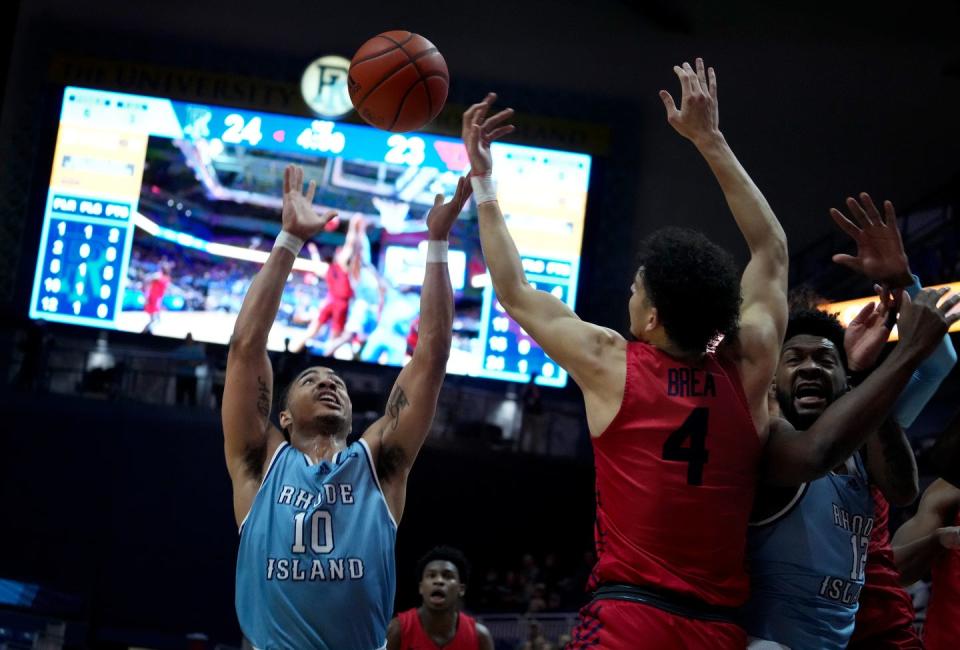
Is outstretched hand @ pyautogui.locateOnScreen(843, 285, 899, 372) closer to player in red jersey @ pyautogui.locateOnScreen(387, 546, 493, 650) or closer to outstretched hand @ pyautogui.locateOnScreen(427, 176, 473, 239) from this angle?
outstretched hand @ pyautogui.locateOnScreen(427, 176, 473, 239)

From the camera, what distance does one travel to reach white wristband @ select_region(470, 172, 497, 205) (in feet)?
10.6

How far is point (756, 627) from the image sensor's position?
311 centimetres

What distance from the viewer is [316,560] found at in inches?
149

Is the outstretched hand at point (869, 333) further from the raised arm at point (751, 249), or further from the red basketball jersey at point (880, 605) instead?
the raised arm at point (751, 249)

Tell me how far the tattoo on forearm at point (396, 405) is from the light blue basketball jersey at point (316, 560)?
A: 234 mm

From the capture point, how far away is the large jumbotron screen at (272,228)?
1426 cm

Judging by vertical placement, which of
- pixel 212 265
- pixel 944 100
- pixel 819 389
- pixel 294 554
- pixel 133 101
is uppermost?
pixel 944 100

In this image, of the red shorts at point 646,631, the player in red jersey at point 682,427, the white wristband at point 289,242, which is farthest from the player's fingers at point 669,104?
the white wristband at point 289,242

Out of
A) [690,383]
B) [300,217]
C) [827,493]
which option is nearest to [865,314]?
[827,493]

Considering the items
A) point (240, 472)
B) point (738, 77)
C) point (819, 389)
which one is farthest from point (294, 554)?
point (738, 77)

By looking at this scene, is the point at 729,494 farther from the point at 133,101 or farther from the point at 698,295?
the point at 133,101

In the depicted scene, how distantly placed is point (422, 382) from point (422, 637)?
2973mm

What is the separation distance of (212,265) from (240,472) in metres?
10.7

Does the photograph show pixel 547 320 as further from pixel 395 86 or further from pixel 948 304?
pixel 395 86
